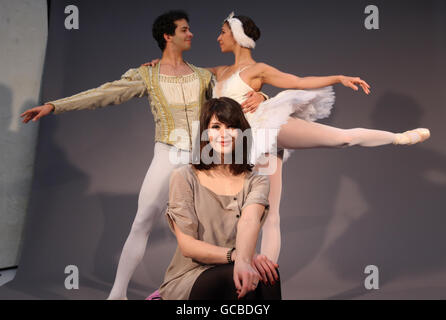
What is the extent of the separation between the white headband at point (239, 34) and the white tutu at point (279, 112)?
42cm

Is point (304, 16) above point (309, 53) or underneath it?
above

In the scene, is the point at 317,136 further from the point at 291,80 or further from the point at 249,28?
the point at 249,28

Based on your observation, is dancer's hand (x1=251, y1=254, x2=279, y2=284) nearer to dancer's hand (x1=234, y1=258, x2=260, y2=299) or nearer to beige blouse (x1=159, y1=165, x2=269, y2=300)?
dancer's hand (x1=234, y1=258, x2=260, y2=299)

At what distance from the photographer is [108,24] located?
4254 millimetres

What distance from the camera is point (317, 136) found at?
3.20 metres

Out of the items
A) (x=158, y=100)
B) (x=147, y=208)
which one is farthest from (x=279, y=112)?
(x=147, y=208)

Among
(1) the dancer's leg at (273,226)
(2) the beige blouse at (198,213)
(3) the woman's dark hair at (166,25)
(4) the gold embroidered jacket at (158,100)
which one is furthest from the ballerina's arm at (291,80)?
(2) the beige blouse at (198,213)

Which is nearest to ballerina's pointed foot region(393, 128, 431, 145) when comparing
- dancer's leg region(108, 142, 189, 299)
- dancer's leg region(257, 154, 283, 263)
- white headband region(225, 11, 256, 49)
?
dancer's leg region(257, 154, 283, 263)

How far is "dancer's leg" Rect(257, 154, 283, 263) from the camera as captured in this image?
3030 mm

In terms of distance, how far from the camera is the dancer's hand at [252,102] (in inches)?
122

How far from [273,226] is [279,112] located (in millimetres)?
618
